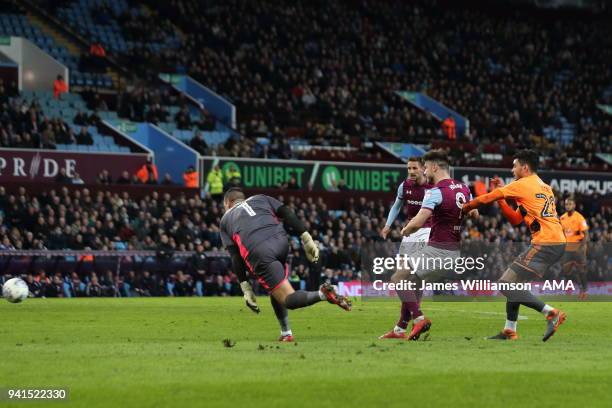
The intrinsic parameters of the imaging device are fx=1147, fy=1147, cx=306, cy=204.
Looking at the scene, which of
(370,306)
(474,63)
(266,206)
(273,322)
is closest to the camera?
→ (266,206)

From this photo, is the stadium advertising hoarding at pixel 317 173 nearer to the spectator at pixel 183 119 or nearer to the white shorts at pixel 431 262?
the spectator at pixel 183 119

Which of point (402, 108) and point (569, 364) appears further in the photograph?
point (402, 108)

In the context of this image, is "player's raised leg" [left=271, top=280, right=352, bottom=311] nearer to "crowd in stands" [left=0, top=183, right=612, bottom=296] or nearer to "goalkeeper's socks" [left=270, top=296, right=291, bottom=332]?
"goalkeeper's socks" [left=270, top=296, right=291, bottom=332]

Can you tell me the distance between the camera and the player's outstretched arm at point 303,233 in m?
12.7

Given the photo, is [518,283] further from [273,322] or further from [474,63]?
[474,63]

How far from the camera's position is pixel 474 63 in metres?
60.6

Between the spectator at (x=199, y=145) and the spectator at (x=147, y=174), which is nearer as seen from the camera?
the spectator at (x=147, y=174)

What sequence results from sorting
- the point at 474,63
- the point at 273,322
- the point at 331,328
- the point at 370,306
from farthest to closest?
the point at 474,63, the point at 370,306, the point at 273,322, the point at 331,328

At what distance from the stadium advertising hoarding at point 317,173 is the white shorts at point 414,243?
77.7ft

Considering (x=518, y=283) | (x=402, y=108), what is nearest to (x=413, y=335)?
(x=518, y=283)

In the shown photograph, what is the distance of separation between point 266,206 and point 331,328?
3565 millimetres

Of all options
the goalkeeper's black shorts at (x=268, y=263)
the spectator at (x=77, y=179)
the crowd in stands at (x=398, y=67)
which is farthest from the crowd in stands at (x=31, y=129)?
the goalkeeper's black shorts at (x=268, y=263)

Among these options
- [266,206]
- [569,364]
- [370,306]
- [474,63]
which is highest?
[474,63]

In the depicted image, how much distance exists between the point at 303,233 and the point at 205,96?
36.0 meters
